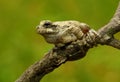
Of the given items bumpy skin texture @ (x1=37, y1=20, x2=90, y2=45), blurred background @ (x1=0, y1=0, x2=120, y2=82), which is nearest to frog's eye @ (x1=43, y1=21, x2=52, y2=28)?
bumpy skin texture @ (x1=37, y1=20, x2=90, y2=45)

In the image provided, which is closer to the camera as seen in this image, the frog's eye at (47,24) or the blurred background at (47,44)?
the frog's eye at (47,24)

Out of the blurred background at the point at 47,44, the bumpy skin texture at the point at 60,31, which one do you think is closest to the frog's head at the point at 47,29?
the bumpy skin texture at the point at 60,31

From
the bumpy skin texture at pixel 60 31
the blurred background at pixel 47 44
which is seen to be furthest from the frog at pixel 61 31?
the blurred background at pixel 47 44

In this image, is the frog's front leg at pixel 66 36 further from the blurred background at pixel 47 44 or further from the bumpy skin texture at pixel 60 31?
the blurred background at pixel 47 44

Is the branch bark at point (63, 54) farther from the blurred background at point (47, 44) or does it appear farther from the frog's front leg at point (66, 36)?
the blurred background at point (47, 44)

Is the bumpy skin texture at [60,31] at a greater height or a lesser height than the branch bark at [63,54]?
greater

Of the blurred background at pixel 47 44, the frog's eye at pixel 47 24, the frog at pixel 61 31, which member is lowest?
the frog at pixel 61 31
